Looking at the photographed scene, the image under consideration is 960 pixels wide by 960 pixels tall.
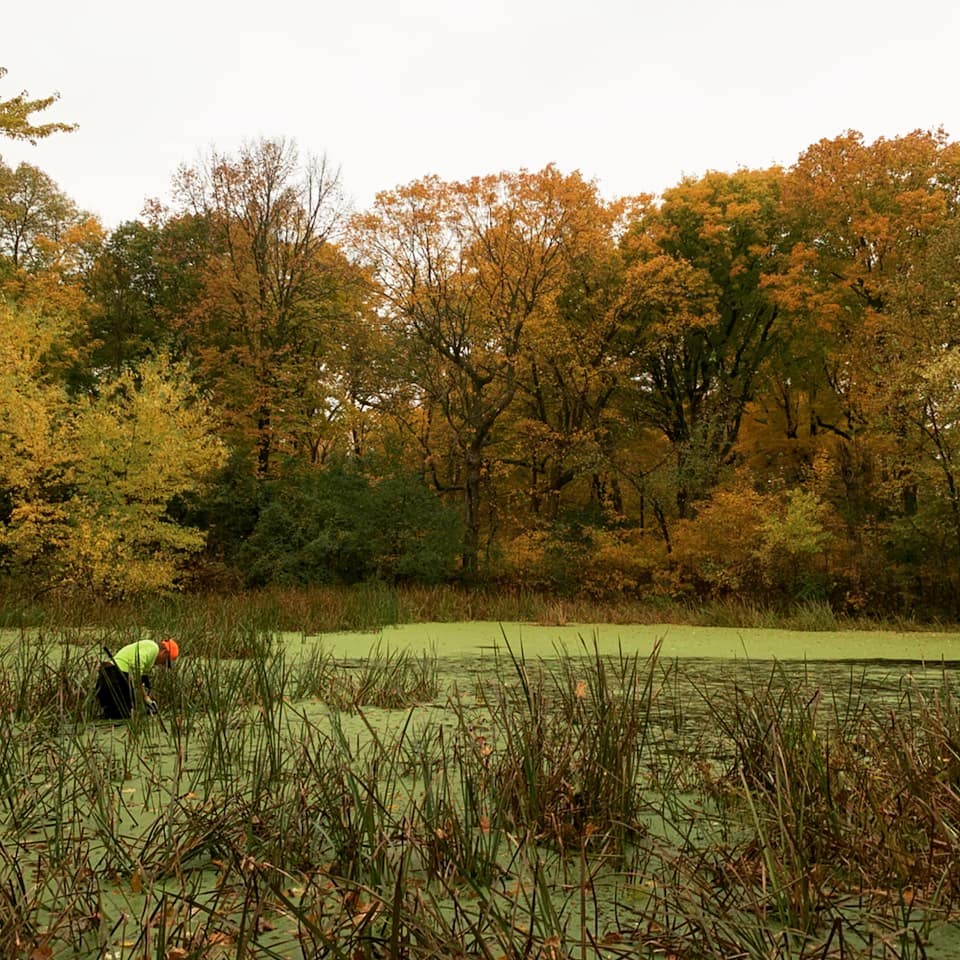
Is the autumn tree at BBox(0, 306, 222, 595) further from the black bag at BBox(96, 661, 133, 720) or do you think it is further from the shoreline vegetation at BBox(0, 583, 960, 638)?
the black bag at BBox(96, 661, 133, 720)

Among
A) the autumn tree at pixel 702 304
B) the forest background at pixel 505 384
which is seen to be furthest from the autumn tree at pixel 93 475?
the autumn tree at pixel 702 304

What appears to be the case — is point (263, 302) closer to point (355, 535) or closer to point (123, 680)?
point (355, 535)

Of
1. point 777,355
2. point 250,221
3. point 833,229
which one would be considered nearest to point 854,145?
point 833,229

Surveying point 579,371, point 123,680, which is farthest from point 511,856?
point 579,371

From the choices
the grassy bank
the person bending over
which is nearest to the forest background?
the person bending over

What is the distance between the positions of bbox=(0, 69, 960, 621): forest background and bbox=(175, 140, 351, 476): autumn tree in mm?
90

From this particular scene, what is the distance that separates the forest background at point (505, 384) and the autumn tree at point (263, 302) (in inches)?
3.6

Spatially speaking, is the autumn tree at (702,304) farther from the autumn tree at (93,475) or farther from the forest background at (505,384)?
the autumn tree at (93,475)

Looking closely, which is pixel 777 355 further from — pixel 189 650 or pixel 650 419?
pixel 189 650

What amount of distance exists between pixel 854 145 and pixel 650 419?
798 cm

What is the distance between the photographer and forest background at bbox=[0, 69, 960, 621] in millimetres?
14773

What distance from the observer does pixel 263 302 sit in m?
21.9

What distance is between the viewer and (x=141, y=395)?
14594 millimetres

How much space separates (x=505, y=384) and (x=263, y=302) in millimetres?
6765
